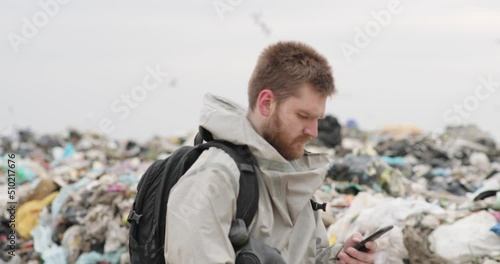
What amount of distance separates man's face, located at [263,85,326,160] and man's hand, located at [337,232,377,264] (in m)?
0.52

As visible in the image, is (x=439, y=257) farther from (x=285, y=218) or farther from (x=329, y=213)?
(x=285, y=218)

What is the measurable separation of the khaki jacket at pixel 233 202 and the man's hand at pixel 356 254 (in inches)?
4.0

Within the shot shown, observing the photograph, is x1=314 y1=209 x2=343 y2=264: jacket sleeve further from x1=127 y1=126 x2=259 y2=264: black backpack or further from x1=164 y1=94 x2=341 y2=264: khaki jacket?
x1=127 y1=126 x2=259 y2=264: black backpack

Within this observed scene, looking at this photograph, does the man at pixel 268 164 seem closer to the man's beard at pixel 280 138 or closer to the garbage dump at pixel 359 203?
the man's beard at pixel 280 138

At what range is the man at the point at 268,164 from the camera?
8.52 ft

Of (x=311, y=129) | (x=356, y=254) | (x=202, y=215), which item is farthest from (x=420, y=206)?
(x=202, y=215)

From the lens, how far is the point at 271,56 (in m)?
2.93

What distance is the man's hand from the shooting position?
316 centimetres

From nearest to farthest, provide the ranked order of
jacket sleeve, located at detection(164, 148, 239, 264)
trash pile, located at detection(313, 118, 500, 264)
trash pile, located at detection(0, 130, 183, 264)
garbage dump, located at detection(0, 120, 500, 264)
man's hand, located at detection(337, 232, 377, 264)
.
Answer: jacket sleeve, located at detection(164, 148, 239, 264), man's hand, located at detection(337, 232, 377, 264), trash pile, located at detection(313, 118, 500, 264), garbage dump, located at detection(0, 120, 500, 264), trash pile, located at detection(0, 130, 183, 264)

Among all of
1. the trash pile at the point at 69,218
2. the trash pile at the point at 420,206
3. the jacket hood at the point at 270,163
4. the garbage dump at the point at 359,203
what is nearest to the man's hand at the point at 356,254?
the jacket hood at the point at 270,163

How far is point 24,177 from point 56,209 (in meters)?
2.27

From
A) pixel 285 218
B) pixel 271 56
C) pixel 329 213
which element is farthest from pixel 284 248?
pixel 329 213

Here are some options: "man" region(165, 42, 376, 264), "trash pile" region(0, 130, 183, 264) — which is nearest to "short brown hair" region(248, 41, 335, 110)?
"man" region(165, 42, 376, 264)

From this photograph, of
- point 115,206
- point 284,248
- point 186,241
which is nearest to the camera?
point 186,241
